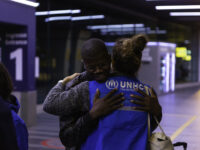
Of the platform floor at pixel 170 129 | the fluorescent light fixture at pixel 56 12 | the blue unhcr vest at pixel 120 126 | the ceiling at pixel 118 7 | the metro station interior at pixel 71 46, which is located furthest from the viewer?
the ceiling at pixel 118 7

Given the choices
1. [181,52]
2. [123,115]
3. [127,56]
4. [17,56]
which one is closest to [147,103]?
[123,115]

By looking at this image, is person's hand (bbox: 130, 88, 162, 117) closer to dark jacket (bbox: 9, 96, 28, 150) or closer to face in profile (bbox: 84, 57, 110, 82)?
face in profile (bbox: 84, 57, 110, 82)

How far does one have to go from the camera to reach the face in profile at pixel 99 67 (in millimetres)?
1991

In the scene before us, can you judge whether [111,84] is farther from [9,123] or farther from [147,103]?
[9,123]

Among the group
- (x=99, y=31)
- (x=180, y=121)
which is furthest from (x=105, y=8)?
(x=180, y=121)

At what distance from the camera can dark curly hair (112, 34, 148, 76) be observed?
80.0 inches

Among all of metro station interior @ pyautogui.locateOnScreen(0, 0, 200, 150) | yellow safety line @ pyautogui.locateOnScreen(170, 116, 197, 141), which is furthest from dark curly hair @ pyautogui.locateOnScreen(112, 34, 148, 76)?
yellow safety line @ pyautogui.locateOnScreen(170, 116, 197, 141)

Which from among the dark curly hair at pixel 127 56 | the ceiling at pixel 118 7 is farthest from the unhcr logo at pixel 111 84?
the ceiling at pixel 118 7

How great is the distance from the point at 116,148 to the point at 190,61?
93.6 ft

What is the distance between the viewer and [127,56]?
2021 millimetres

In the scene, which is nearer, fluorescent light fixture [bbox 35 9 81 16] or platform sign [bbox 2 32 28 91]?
Result: platform sign [bbox 2 32 28 91]

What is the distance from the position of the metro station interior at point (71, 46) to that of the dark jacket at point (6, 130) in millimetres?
679

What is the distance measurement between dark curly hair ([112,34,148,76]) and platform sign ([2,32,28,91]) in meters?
6.77

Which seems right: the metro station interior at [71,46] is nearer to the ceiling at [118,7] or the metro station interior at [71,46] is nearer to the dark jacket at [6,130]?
the ceiling at [118,7]
